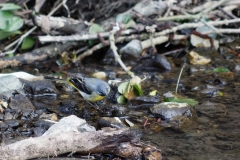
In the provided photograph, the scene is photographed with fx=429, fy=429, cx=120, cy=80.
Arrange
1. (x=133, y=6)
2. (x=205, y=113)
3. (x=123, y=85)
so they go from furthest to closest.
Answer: (x=133, y=6) → (x=123, y=85) → (x=205, y=113)

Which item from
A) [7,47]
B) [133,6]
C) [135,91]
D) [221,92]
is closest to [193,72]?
[221,92]

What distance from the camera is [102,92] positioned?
573 centimetres

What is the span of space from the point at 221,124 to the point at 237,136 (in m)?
0.40

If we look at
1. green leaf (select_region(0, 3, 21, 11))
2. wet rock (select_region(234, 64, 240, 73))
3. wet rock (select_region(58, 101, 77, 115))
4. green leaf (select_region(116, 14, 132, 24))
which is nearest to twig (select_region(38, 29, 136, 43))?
green leaf (select_region(116, 14, 132, 24))

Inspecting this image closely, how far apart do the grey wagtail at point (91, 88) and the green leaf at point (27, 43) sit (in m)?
2.37

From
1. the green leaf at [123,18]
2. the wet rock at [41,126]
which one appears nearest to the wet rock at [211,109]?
the wet rock at [41,126]

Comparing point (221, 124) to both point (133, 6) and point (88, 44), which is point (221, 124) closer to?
point (88, 44)

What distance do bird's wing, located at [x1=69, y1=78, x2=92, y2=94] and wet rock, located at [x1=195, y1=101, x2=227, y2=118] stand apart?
59.6 inches

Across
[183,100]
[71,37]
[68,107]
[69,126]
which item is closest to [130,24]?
[71,37]

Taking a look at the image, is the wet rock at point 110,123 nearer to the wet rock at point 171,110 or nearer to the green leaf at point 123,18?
the wet rock at point 171,110

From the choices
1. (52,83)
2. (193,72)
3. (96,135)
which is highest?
(96,135)

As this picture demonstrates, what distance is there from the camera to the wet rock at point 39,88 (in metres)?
6.25

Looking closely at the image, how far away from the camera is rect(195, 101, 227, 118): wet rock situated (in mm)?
5617

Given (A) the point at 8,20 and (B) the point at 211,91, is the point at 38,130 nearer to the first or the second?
(B) the point at 211,91
